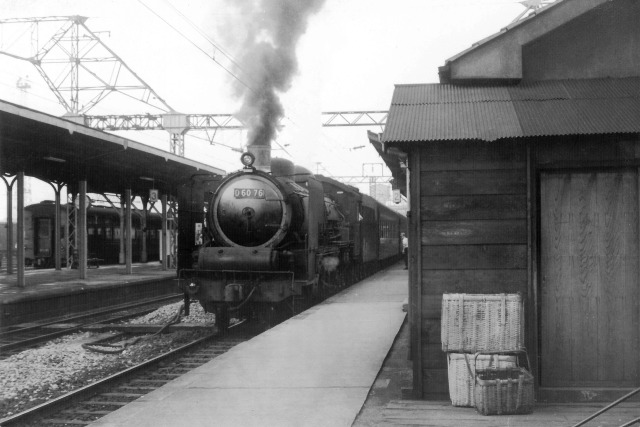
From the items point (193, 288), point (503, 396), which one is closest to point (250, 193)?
point (193, 288)

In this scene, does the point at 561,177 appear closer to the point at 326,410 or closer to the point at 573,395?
the point at 573,395

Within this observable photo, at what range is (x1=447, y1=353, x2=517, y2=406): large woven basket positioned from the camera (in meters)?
5.54

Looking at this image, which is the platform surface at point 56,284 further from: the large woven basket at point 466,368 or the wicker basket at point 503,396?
the wicker basket at point 503,396

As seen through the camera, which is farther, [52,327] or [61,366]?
[52,327]

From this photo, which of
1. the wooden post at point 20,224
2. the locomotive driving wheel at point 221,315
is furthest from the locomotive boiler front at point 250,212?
the wooden post at point 20,224

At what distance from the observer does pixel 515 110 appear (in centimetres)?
609

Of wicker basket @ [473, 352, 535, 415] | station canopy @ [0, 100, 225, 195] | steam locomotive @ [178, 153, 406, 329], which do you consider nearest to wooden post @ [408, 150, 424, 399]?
wicker basket @ [473, 352, 535, 415]

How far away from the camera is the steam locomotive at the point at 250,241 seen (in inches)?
437

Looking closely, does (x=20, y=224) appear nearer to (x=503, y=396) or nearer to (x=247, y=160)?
(x=247, y=160)

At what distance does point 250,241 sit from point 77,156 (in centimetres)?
739

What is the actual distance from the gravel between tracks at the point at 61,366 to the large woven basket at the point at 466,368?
4.47 meters

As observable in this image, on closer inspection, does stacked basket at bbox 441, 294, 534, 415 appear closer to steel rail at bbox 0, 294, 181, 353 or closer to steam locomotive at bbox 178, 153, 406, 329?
steam locomotive at bbox 178, 153, 406, 329

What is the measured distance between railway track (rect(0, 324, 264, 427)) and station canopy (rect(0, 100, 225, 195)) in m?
4.01

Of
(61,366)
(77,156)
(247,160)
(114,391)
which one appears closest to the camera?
(114,391)
